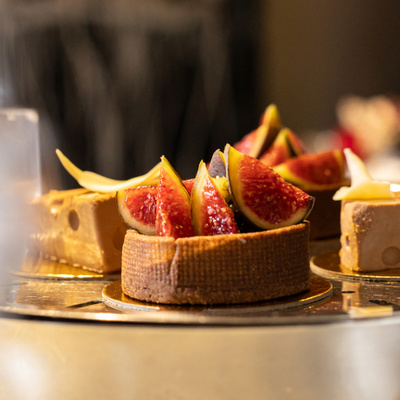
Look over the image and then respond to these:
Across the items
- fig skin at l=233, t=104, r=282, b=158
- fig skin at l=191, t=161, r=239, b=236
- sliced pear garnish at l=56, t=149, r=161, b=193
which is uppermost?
fig skin at l=233, t=104, r=282, b=158

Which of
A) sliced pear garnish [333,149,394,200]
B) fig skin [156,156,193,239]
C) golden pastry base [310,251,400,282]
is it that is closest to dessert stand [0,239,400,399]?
fig skin [156,156,193,239]

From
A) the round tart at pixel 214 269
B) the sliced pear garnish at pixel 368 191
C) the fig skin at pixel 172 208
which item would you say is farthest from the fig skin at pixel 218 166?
the sliced pear garnish at pixel 368 191

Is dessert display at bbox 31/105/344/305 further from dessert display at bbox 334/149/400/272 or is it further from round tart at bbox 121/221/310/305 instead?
dessert display at bbox 334/149/400/272

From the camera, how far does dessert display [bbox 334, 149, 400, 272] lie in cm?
150

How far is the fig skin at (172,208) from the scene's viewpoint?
1.22m

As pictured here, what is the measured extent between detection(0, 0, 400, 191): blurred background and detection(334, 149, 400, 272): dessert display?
246cm

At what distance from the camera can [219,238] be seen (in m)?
1.17

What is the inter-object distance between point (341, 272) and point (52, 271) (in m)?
0.71

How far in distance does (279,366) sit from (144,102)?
160 inches

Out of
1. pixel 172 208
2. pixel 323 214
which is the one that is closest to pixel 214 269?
pixel 172 208

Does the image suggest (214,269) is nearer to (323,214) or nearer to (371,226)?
(371,226)

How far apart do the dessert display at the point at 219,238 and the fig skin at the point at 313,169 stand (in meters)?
0.65

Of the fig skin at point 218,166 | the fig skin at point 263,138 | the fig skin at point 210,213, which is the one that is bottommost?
the fig skin at point 210,213

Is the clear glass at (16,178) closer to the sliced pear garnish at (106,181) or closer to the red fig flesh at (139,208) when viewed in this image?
the sliced pear garnish at (106,181)
